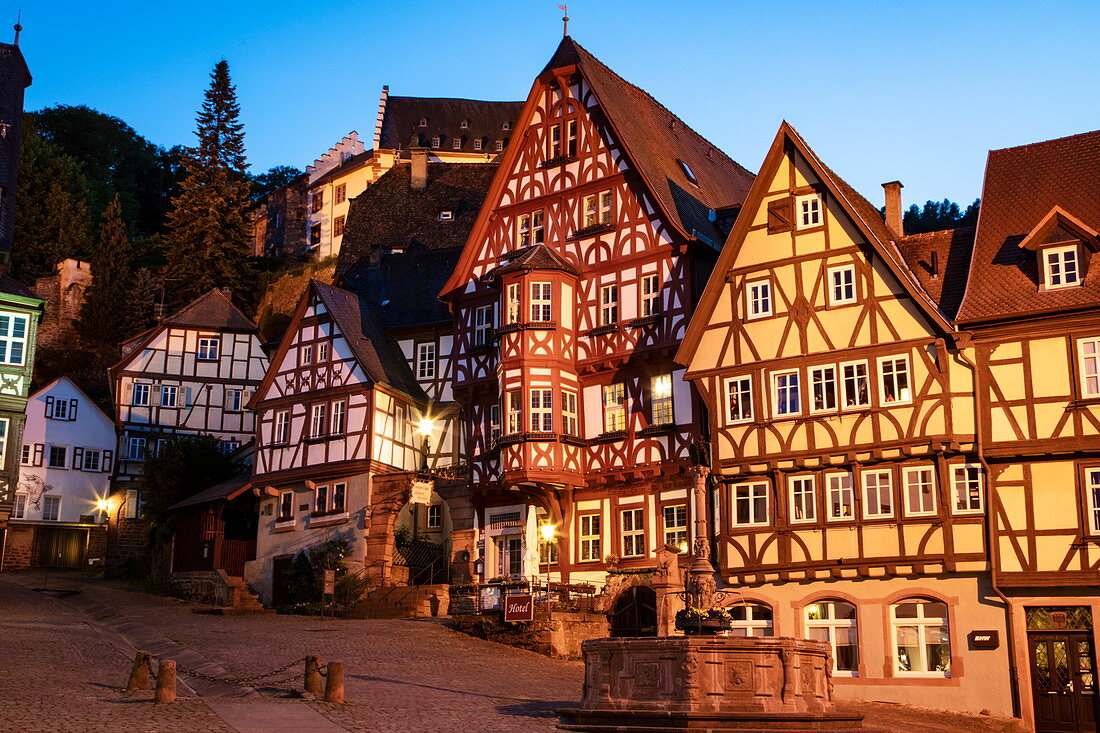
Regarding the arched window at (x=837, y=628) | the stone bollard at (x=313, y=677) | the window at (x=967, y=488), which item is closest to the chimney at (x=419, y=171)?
the arched window at (x=837, y=628)

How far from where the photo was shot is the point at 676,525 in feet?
116

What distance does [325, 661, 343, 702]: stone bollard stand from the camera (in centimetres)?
2228

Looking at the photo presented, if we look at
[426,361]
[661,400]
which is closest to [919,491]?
[661,400]

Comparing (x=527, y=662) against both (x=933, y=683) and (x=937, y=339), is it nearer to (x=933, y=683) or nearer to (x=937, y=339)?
(x=933, y=683)

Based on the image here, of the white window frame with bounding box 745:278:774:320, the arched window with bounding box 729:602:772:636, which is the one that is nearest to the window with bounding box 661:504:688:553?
the arched window with bounding box 729:602:772:636

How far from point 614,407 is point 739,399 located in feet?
17.8

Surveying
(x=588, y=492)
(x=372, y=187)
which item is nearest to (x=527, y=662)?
(x=588, y=492)

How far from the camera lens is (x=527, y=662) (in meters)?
30.6

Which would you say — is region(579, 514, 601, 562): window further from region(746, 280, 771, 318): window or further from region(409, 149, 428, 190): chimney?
region(409, 149, 428, 190): chimney

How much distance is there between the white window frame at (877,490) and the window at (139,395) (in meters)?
36.1

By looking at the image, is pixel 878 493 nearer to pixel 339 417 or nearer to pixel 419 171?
pixel 339 417

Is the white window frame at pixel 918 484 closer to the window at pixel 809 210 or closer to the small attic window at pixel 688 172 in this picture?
the window at pixel 809 210

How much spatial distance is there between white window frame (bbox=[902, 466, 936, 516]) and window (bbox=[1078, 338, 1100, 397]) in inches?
150

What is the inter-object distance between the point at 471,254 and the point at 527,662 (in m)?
16.1
